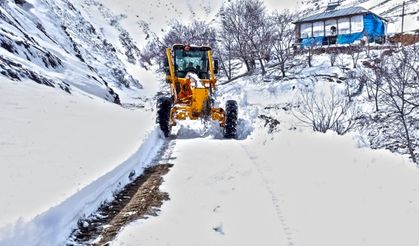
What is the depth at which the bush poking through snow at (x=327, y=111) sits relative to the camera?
1728 cm

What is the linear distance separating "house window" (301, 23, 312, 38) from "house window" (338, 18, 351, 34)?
11.1 feet

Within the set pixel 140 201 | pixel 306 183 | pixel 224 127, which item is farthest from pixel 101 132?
pixel 306 183

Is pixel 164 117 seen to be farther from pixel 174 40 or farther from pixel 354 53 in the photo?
pixel 174 40

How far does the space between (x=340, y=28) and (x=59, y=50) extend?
3324 centimetres

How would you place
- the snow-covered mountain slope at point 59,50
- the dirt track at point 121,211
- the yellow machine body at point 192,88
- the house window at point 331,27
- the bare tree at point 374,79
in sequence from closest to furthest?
the dirt track at point 121,211 < the yellow machine body at point 192,88 < the snow-covered mountain slope at point 59,50 < the bare tree at point 374,79 < the house window at point 331,27

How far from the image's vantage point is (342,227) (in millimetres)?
4984

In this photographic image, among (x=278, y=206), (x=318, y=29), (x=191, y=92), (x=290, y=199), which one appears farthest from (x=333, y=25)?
(x=278, y=206)

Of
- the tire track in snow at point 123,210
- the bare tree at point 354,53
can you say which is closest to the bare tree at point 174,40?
the bare tree at point 354,53

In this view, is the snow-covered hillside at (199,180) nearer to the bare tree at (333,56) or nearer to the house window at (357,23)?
the bare tree at (333,56)

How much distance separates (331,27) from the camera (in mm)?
53156

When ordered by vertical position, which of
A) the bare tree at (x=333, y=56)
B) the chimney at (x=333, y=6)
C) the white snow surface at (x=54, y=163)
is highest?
the chimney at (x=333, y=6)

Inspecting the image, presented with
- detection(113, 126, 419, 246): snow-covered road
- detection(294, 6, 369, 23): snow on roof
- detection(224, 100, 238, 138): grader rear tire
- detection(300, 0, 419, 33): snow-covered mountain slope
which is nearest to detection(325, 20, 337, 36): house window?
detection(294, 6, 369, 23): snow on roof

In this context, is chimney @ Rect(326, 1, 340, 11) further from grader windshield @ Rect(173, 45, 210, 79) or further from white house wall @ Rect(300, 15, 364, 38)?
grader windshield @ Rect(173, 45, 210, 79)

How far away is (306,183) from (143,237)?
268cm
